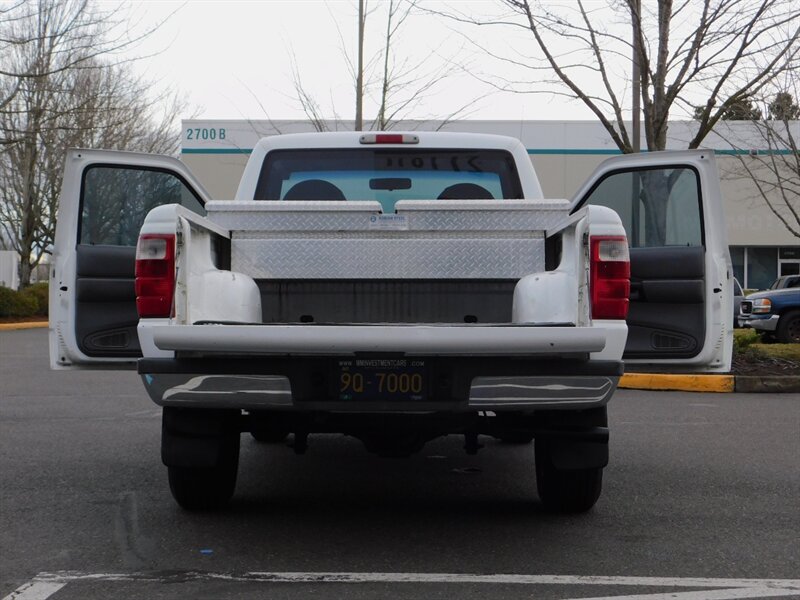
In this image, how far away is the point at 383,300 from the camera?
5.53m

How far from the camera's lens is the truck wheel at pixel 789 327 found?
57.2 ft

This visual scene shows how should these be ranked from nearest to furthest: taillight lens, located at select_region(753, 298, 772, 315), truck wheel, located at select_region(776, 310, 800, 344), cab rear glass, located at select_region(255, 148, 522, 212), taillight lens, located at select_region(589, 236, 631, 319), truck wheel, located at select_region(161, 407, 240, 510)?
taillight lens, located at select_region(589, 236, 631, 319) < truck wheel, located at select_region(161, 407, 240, 510) < cab rear glass, located at select_region(255, 148, 522, 212) < truck wheel, located at select_region(776, 310, 800, 344) < taillight lens, located at select_region(753, 298, 772, 315)

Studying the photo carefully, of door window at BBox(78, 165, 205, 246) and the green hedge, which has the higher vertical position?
door window at BBox(78, 165, 205, 246)

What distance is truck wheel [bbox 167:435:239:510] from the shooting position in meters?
5.00

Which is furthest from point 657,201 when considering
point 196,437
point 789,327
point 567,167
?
point 567,167

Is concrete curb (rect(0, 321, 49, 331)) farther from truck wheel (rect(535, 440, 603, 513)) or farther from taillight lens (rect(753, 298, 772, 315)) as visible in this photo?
truck wheel (rect(535, 440, 603, 513))

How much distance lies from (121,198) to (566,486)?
9.49 feet

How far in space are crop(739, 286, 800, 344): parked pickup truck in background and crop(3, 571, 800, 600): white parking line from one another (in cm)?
1417

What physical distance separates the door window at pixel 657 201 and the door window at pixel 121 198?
230 centimetres

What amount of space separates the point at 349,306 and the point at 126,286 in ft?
3.83

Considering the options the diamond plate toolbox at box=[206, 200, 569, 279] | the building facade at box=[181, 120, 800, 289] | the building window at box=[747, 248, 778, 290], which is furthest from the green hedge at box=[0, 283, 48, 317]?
the building window at box=[747, 248, 778, 290]

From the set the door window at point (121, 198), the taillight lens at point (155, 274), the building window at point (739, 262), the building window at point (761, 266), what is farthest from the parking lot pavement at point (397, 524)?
the building window at point (761, 266)

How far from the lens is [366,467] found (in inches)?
261

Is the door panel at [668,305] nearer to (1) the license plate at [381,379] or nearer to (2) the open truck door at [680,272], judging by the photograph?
(2) the open truck door at [680,272]
